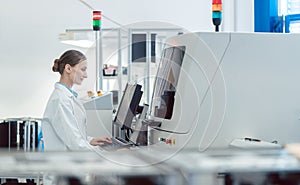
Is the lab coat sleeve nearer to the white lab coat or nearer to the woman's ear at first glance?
the white lab coat

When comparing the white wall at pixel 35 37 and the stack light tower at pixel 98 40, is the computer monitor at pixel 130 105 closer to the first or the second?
the stack light tower at pixel 98 40

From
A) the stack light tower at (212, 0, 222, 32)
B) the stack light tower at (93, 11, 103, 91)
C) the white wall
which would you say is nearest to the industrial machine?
the stack light tower at (212, 0, 222, 32)

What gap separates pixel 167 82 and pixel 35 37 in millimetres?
3916

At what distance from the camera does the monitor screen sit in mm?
1888

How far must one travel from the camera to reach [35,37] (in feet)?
18.4

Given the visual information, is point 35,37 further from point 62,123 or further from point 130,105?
point 62,123

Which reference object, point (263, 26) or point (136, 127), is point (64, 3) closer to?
point (263, 26)

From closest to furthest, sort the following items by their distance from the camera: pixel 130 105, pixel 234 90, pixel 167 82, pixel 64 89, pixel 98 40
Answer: pixel 234 90 < pixel 167 82 < pixel 64 89 < pixel 130 105 < pixel 98 40

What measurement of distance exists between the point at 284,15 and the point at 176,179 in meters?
2.91

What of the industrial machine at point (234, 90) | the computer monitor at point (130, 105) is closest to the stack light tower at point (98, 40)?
the computer monitor at point (130, 105)

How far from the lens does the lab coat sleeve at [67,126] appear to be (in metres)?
2.02

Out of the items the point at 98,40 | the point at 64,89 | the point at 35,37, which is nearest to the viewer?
the point at 64,89

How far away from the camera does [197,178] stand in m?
0.51

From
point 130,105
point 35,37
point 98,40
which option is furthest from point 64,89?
point 35,37
